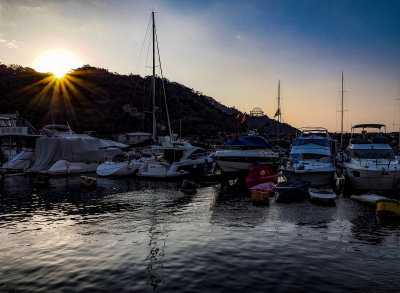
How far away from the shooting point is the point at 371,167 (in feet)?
64.3

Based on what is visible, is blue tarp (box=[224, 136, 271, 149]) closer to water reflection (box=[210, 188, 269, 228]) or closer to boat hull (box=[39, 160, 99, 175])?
water reflection (box=[210, 188, 269, 228])

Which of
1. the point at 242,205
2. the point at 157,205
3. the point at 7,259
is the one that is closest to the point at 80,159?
the point at 157,205

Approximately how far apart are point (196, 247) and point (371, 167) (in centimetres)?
1533

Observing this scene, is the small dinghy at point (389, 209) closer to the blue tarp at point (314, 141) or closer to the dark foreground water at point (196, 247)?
the dark foreground water at point (196, 247)

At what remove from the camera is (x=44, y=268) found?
8359 mm

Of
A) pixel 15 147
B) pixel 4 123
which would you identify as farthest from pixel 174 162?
pixel 4 123

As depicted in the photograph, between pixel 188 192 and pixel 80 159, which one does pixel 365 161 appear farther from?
pixel 80 159

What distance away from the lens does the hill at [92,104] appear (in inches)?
2808

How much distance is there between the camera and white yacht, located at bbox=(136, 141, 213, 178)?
2811 cm

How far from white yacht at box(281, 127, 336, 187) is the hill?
3668cm


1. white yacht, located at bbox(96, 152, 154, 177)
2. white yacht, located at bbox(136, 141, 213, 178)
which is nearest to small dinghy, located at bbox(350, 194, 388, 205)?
white yacht, located at bbox(136, 141, 213, 178)

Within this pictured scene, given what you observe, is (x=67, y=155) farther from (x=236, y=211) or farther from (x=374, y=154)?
(x=374, y=154)

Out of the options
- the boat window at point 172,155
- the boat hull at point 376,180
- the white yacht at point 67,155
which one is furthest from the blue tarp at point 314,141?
the white yacht at point 67,155

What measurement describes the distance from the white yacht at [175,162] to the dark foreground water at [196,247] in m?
10.7
